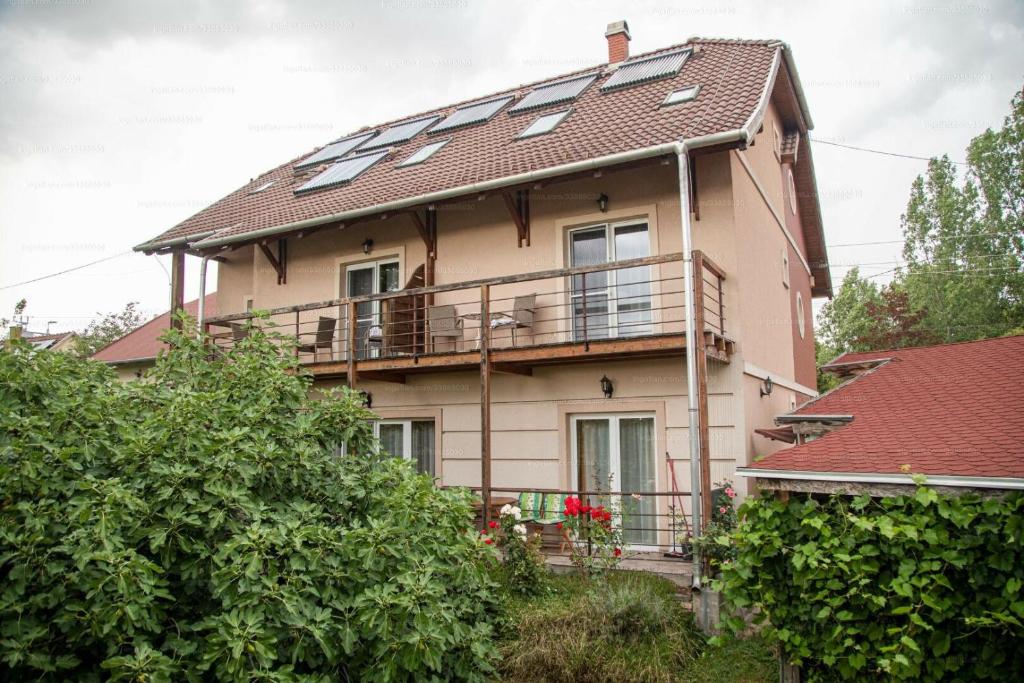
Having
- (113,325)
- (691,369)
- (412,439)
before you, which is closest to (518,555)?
(691,369)

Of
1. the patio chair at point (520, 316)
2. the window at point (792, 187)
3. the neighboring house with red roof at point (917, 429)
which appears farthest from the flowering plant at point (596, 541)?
the window at point (792, 187)

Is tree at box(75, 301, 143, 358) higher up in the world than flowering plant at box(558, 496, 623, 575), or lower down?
higher up

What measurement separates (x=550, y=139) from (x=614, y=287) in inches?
95.0

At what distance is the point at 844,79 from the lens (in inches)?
453

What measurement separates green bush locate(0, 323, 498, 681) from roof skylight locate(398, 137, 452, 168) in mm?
7185

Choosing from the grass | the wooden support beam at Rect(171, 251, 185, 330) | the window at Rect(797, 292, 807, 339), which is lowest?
the grass

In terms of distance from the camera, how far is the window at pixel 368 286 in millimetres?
10883

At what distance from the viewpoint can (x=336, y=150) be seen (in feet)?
46.8

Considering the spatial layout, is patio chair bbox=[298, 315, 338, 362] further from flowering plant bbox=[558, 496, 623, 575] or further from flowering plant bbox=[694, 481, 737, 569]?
flowering plant bbox=[694, 481, 737, 569]

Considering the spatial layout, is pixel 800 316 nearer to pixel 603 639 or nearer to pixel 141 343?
pixel 603 639

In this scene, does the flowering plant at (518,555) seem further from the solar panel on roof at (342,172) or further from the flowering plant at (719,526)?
the solar panel on roof at (342,172)

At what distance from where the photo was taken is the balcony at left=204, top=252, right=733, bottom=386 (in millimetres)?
7823

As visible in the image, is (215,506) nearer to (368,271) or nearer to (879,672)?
(879,672)

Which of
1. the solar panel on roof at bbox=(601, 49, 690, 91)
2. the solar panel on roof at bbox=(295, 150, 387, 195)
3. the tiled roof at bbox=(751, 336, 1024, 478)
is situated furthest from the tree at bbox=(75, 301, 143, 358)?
the tiled roof at bbox=(751, 336, 1024, 478)
